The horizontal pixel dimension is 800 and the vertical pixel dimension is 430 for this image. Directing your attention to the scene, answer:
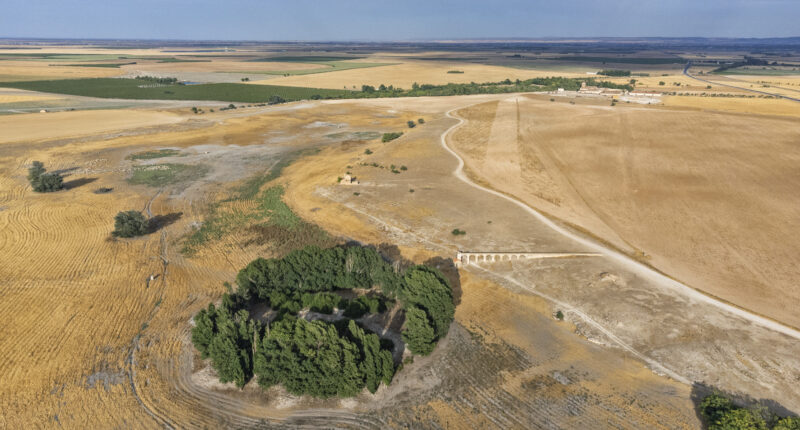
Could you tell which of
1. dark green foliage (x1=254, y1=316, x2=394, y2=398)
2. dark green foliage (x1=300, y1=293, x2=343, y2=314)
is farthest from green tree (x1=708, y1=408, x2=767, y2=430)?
dark green foliage (x1=300, y1=293, x2=343, y2=314)

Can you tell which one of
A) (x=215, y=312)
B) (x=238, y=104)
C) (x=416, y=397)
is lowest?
(x=416, y=397)

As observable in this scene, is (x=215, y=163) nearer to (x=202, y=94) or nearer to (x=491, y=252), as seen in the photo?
(x=491, y=252)

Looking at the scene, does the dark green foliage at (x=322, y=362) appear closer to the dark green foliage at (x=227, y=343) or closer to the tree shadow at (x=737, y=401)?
the dark green foliage at (x=227, y=343)

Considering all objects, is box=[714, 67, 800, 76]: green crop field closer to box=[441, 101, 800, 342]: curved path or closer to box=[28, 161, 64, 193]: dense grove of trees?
box=[441, 101, 800, 342]: curved path

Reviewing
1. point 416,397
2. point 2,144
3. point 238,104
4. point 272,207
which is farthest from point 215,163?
point 238,104

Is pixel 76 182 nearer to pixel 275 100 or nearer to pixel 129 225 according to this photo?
pixel 129 225

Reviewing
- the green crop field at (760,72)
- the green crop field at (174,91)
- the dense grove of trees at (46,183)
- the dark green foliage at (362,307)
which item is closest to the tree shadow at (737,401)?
the dark green foliage at (362,307)
